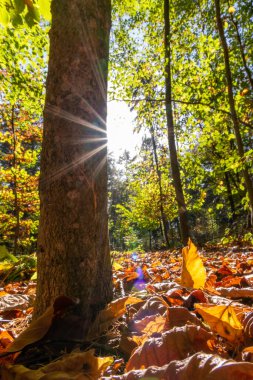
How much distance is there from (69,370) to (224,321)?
48 cm

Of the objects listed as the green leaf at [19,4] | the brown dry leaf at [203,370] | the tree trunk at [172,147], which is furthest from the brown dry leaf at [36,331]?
the tree trunk at [172,147]

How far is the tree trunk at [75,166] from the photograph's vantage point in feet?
4.17

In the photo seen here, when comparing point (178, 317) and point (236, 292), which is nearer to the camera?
point (178, 317)

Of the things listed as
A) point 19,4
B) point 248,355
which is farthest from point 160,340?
point 19,4

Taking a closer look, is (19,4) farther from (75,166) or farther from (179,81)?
(179,81)

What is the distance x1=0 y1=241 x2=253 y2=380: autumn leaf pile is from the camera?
0.57 meters

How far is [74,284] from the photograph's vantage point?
125 cm

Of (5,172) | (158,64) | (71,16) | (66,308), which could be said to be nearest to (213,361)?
(66,308)

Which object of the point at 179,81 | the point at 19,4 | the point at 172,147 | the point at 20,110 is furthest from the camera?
the point at 20,110

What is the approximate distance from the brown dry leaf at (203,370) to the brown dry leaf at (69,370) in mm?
167

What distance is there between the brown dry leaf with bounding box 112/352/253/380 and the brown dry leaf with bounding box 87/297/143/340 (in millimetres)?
642

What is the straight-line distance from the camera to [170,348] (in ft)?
2.42

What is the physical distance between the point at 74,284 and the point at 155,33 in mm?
7977

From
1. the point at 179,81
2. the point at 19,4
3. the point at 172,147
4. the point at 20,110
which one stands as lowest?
the point at 19,4
